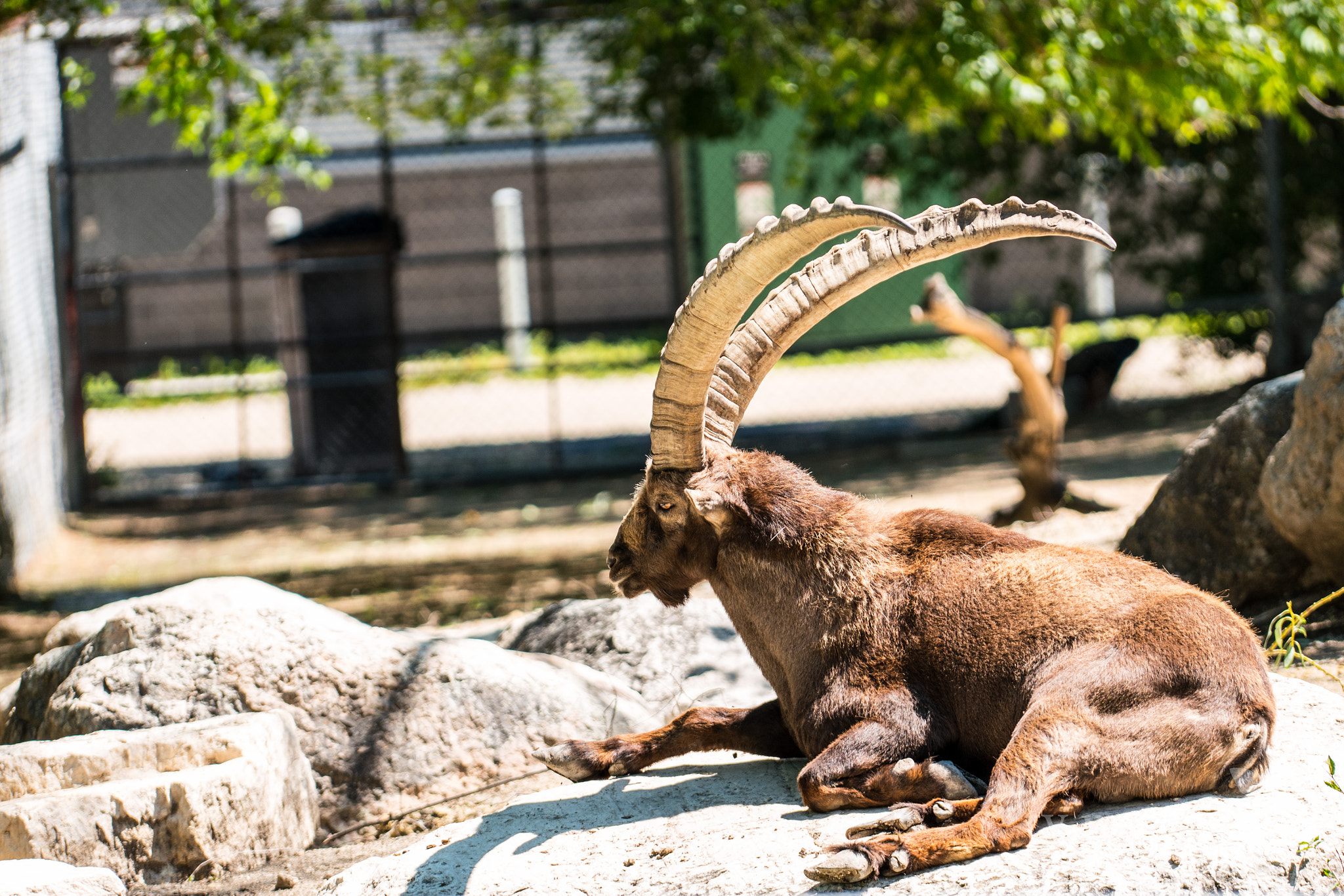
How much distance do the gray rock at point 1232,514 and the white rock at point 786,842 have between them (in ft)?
5.64

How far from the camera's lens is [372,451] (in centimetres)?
1288

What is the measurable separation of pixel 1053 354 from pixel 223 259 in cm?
1805

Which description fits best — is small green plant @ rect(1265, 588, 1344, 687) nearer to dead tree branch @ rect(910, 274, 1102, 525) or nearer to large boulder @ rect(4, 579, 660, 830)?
large boulder @ rect(4, 579, 660, 830)

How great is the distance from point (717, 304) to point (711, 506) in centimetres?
58

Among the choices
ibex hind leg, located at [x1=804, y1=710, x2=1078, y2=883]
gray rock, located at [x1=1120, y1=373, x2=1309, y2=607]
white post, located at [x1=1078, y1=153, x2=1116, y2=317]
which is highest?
white post, located at [x1=1078, y1=153, x2=1116, y2=317]

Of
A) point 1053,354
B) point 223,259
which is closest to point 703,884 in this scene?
point 1053,354

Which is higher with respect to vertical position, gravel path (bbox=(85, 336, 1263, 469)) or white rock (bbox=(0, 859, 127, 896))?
gravel path (bbox=(85, 336, 1263, 469))

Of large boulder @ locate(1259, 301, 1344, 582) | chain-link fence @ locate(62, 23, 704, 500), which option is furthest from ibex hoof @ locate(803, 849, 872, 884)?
chain-link fence @ locate(62, 23, 704, 500)

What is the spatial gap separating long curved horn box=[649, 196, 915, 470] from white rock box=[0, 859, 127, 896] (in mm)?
1829

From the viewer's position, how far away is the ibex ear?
349 cm

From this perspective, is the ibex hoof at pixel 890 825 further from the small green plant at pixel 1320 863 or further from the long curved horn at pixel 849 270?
the long curved horn at pixel 849 270

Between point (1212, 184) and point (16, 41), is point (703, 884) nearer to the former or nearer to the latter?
point (16, 41)

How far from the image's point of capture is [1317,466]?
4.70 meters

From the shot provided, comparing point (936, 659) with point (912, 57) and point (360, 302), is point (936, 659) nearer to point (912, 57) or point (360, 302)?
point (912, 57)
